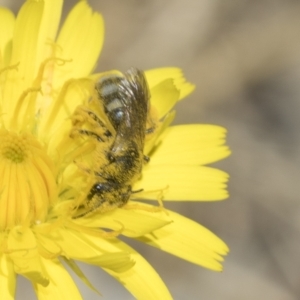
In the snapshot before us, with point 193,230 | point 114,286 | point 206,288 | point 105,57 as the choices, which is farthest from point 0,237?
point 105,57

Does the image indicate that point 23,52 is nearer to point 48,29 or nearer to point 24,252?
point 48,29

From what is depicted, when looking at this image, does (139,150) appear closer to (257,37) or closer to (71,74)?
(71,74)

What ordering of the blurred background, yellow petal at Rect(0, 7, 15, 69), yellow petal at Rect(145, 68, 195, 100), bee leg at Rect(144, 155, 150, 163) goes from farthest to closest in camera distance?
the blurred background, yellow petal at Rect(145, 68, 195, 100), yellow petal at Rect(0, 7, 15, 69), bee leg at Rect(144, 155, 150, 163)

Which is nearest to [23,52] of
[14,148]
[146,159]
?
[14,148]

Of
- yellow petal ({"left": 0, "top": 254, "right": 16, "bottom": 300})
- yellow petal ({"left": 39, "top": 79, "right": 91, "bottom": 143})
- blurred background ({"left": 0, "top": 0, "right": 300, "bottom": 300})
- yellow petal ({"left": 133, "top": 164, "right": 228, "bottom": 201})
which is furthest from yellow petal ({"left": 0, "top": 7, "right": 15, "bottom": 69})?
blurred background ({"left": 0, "top": 0, "right": 300, "bottom": 300})

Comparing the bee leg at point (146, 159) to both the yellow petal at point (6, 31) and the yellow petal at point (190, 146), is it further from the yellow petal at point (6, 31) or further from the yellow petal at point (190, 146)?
the yellow petal at point (6, 31)

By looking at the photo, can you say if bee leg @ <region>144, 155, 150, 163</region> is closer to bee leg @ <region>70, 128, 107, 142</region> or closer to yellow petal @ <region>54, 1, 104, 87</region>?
bee leg @ <region>70, 128, 107, 142</region>
